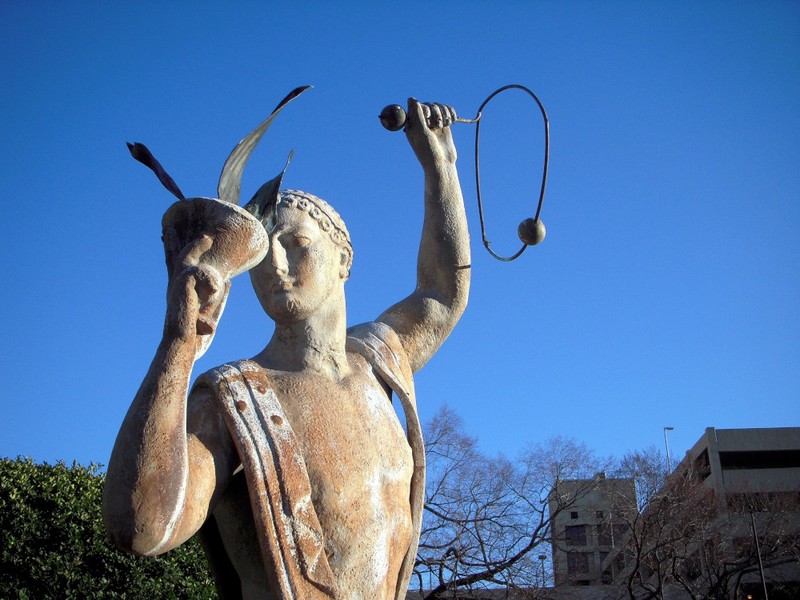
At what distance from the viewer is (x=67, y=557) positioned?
9.02m

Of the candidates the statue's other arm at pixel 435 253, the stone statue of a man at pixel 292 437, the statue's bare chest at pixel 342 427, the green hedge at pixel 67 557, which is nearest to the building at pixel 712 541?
the green hedge at pixel 67 557

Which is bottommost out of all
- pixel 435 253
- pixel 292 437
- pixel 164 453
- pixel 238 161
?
pixel 164 453

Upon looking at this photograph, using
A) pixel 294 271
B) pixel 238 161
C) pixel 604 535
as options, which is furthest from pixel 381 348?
pixel 604 535

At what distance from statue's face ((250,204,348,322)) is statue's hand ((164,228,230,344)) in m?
0.53

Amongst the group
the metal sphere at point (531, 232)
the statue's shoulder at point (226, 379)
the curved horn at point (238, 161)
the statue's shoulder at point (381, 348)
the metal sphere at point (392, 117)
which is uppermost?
the metal sphere at point (392, 117)

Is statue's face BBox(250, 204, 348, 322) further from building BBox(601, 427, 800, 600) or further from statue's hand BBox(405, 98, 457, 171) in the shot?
building BBox(601, 427, 800, 600)

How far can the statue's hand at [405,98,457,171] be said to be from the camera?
4.07m

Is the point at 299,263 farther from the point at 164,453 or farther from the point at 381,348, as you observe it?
the point at 164,453

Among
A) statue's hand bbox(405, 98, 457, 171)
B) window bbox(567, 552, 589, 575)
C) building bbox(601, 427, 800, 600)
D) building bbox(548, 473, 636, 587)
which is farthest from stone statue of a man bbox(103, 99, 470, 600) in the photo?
window bbox(567, 552, 589, 575)

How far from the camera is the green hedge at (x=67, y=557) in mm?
8938

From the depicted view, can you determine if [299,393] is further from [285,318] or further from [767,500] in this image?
[767,500]

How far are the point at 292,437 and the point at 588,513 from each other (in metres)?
25.7

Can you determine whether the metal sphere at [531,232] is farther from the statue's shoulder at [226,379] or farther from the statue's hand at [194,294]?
the statue's hand at [194,294]

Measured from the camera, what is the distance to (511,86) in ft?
15.1
